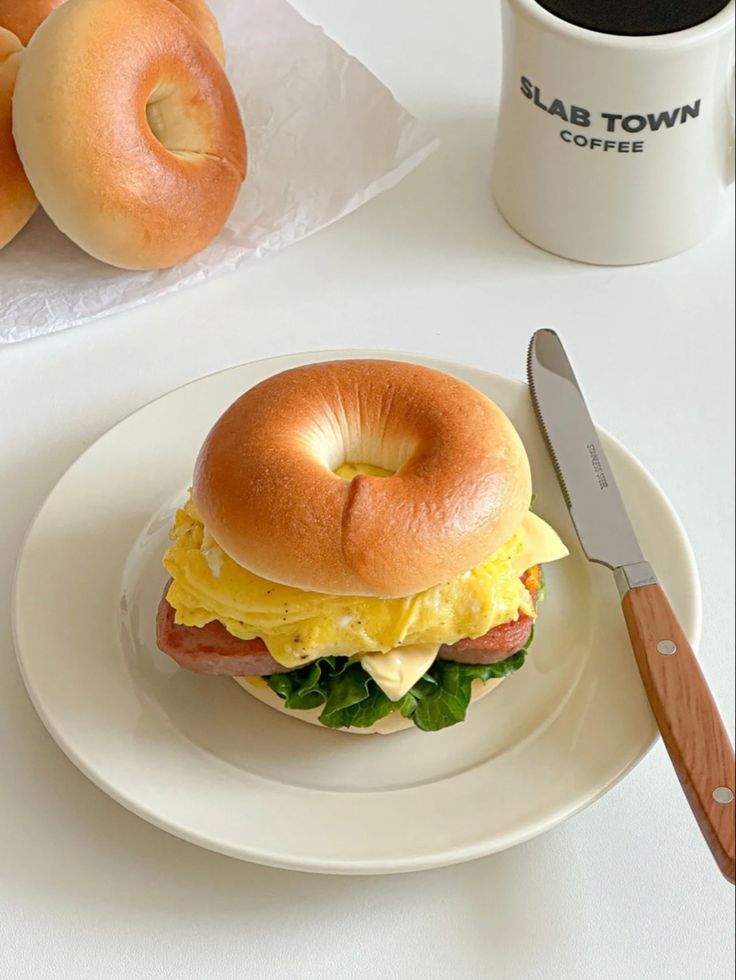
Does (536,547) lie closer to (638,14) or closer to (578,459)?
(578,459)

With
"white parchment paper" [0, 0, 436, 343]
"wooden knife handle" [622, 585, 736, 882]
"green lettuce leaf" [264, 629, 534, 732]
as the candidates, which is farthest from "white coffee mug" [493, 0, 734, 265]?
"green lettuce leaf" [264, 629, 534, 732]

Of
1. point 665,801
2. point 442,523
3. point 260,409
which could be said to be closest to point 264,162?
point 260,409

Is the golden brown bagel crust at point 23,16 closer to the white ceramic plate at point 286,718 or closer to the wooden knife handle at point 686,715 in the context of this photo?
the white ceramic plate at point 286,718

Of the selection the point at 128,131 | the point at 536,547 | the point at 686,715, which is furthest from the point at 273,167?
the point at 686,715

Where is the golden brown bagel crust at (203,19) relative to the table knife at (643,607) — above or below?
above

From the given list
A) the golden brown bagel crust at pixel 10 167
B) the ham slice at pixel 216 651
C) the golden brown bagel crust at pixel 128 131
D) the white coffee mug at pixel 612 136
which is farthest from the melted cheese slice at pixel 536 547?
the golden brown bagel crust at pixel 10 167

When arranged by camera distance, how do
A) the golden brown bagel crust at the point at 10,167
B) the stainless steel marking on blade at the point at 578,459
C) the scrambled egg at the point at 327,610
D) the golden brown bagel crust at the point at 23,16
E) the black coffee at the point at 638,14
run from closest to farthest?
1. the scrambled egg at the point at 327,610
2. the stainless steel marking on blade at the point at 578,459
3. the black coffee at the point at 638,14
4. the golden brown bagel crust at the point at 10,167
5. the golden brown bagel crust at the point at 23,16

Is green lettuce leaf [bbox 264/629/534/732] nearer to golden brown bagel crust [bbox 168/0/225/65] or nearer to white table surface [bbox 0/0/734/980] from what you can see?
white table surface [bbox 0/0/734/980]
